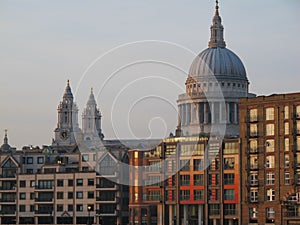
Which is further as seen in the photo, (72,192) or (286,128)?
(72,192)

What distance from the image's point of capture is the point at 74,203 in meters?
190

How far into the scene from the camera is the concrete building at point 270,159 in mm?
158500

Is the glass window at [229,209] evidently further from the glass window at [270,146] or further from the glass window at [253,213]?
the glass window at [270,146]

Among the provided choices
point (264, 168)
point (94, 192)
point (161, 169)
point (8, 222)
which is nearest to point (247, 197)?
point (264, 168)

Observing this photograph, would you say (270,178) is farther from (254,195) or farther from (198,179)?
(198,179)

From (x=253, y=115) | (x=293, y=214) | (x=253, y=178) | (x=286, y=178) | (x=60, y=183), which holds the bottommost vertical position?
(x=293, y=214)

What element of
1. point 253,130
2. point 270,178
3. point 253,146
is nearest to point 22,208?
point 253,146

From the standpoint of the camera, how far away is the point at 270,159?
16175cm

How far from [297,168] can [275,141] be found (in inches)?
221

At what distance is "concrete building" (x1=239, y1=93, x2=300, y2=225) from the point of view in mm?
158500

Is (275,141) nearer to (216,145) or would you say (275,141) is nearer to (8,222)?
(216,145)

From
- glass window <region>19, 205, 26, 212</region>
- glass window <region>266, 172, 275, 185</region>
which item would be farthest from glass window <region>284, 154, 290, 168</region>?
glass window <region>19, 205, 26, 212</region>

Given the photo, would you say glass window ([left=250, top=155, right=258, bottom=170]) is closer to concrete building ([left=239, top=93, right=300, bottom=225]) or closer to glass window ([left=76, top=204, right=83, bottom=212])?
concrete building ([left=239, top=93, right=300, bottom=225])

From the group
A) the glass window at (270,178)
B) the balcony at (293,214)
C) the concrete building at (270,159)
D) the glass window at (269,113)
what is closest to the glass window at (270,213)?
the concrete building at (270,159)
